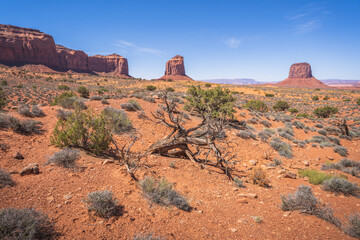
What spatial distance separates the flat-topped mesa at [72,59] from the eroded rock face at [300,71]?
16477 cm

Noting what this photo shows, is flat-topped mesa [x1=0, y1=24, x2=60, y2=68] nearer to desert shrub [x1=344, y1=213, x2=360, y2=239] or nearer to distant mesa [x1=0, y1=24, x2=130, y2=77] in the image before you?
distant mesa [x1=0, y1=24, x2=130, y2=77]

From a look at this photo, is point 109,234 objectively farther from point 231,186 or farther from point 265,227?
point 231,186

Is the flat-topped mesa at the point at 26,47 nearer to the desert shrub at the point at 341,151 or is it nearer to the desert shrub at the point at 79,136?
the desert shrub at the point at 79,136

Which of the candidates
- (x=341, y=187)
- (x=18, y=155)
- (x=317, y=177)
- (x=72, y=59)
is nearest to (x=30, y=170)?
(x=18, y=155)

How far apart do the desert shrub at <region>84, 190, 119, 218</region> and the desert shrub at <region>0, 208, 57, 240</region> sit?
62 centimetres

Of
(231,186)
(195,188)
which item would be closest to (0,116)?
(195,188)

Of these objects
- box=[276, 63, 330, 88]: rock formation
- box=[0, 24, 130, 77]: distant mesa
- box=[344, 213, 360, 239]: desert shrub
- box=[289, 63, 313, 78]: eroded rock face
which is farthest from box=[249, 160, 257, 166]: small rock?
box=[289, 63, 313, 78]: eroded rock face

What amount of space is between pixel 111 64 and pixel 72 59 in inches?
940

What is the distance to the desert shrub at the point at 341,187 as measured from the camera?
15.9 feet

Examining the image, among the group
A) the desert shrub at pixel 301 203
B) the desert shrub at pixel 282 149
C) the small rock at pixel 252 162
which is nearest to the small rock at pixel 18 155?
the desert shrub at pixel 301 203

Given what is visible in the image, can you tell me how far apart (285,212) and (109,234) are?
4059mm

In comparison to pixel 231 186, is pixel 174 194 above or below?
above

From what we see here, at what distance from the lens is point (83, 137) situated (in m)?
5.40

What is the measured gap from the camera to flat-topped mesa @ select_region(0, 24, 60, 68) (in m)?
62.5
